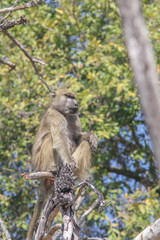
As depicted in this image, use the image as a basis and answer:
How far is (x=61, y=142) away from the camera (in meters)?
5.40

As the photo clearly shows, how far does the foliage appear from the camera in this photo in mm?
7559

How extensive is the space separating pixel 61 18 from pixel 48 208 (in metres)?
6.02

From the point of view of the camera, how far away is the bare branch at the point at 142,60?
47.9 inches

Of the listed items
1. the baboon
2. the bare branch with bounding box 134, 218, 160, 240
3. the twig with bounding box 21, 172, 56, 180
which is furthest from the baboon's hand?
the bare branch with bounding box 134, 218, 160, 240

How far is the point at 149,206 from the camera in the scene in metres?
7.00

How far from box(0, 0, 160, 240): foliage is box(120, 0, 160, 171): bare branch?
19.4 feet

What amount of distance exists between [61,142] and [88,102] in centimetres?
267

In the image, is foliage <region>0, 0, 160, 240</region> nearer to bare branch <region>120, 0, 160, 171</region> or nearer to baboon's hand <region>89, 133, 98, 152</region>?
baboon's hand <region>89, 133, 98, 152</region>

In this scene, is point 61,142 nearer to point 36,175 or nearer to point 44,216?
point 36,175

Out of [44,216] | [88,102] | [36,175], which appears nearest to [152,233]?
[44,216]

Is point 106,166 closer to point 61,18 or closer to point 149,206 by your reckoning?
point 149,206

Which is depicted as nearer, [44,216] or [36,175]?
[44,216]

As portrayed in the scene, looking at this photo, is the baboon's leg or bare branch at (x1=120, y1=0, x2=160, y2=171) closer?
bare branch at (x1=120, y1=0, x2=160, y2=171)

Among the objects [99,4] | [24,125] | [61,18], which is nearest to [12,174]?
[24,125]
